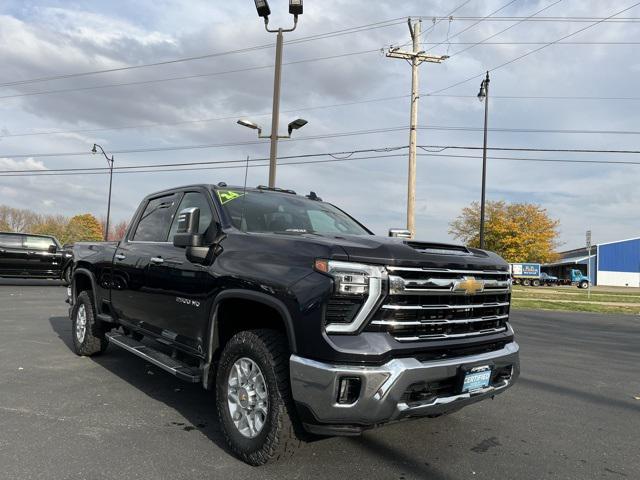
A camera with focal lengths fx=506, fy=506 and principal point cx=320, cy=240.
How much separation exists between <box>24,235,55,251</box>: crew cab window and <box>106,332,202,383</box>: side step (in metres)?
12.7

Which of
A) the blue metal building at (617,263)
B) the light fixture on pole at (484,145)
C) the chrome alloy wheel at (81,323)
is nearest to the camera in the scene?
the chrome alloy wheel at (81,323)

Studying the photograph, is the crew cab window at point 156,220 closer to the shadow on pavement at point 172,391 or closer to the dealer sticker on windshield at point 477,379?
the shadow on pavement at point 172,391

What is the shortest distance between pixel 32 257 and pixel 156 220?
1328 cm

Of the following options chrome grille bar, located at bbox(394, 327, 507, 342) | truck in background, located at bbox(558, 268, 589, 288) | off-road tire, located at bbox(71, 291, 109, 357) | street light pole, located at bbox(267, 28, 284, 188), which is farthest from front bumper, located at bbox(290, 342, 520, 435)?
truck in background, located at bbox(558, 268, 589, 288)

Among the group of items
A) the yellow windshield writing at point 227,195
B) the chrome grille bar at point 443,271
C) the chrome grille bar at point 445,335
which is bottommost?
the chrome grille bar at point 445,335

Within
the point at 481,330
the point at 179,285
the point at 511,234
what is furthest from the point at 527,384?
the point at 511,234

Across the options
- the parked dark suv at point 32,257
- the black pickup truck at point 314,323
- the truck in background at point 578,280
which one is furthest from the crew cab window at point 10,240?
the truck in background at point 578,280

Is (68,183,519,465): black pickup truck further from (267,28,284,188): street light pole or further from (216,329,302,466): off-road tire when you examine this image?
(267,28,284,188): street light pole

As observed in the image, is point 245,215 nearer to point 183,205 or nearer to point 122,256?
point 183,205

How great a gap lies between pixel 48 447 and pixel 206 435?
3.50 ft

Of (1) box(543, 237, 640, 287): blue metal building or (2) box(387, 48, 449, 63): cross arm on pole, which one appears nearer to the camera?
(2) box(387, 48, 449, 63): cross arm on pole

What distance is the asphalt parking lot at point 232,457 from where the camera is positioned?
10.6 ft

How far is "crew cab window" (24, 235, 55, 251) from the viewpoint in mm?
16097

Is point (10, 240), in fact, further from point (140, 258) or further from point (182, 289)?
point (182, 289)
